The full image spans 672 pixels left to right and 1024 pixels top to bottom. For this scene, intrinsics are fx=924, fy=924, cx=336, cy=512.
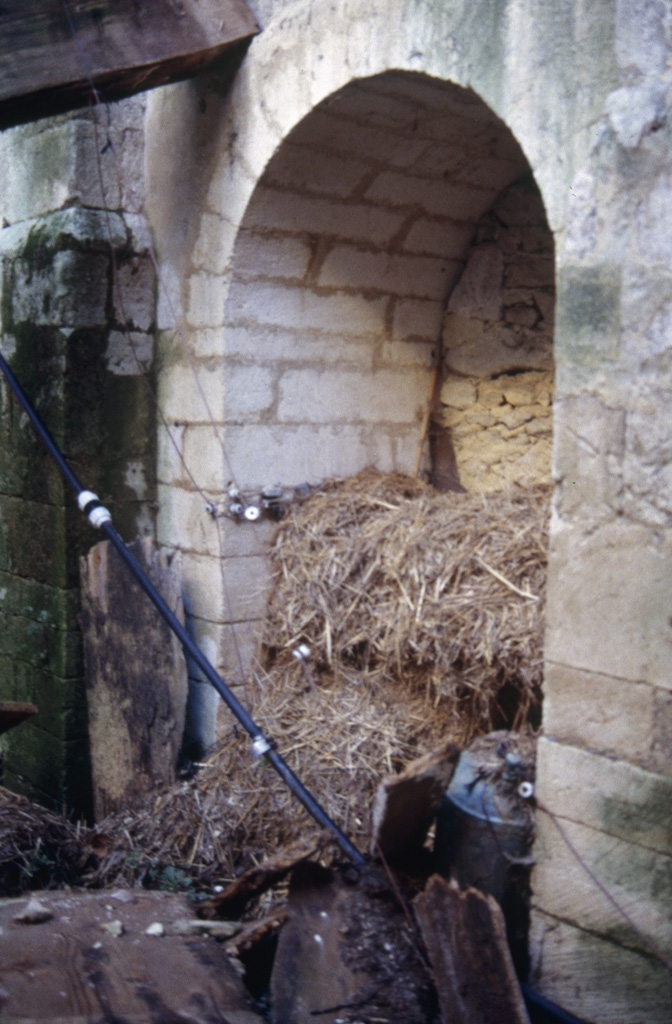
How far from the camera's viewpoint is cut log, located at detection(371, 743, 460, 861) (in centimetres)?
253

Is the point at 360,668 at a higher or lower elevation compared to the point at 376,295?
lower

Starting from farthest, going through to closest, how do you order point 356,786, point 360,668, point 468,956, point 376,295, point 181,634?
point 376,295 → point 360,668 → point 181,634 → point 356,786 → point 468,956

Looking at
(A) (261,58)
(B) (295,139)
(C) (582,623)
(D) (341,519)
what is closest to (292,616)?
(D) (341,519)

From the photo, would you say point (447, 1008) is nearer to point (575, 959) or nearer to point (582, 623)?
point (575, 959)

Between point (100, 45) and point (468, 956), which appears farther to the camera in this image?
point (100, 45)

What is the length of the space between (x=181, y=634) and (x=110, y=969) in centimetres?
129

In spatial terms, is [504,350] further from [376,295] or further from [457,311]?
[376,295]

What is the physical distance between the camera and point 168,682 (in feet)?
12.8

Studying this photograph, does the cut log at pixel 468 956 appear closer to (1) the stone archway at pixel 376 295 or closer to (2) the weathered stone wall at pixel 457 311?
(2) the weathered stone wall at pixel 457 311

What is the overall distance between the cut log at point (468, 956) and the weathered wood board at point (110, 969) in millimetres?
474

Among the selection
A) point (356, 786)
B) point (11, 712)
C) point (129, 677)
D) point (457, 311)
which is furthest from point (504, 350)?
point (11, 712)

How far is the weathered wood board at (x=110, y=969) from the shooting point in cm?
223

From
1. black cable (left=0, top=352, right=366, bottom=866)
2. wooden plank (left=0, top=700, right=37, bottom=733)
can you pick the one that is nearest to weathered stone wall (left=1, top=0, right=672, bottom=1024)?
black cable (left=0, top=352, right=366, bottom=866)

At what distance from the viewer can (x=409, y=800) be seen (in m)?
2.56
